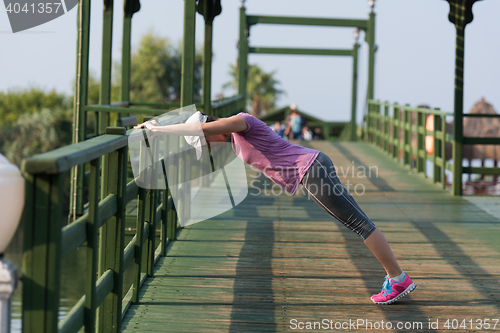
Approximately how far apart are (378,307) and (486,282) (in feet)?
3.61

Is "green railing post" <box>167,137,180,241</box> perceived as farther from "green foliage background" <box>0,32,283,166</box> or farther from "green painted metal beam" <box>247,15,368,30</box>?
"green foliage background" <box>0,32,283,166</box>

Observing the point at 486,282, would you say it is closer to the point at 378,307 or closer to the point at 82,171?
the point at 378,307

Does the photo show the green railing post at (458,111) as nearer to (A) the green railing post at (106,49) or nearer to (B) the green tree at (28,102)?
(A) the green railing post at (106,49)

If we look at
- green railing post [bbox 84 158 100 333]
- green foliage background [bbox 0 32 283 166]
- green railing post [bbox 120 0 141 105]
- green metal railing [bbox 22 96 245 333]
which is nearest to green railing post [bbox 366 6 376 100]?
green railing post [bbox 120 0 141 105]

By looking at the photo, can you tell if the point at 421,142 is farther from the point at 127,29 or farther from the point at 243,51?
the point at 243,51

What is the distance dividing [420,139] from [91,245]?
9229mm

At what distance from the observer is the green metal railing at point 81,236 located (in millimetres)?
2074

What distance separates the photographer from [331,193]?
144 inches

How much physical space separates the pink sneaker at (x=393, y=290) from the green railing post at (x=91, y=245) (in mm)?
1957

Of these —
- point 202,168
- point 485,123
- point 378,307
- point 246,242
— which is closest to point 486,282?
point 378,307

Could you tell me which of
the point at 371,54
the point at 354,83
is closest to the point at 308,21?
the point at 371,54

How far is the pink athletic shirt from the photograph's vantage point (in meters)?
3.55

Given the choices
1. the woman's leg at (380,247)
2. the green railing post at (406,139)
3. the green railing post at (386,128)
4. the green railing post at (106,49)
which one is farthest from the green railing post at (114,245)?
the green railing post at (386,128)

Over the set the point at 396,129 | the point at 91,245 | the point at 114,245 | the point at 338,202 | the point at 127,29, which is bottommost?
the point at 114,245
